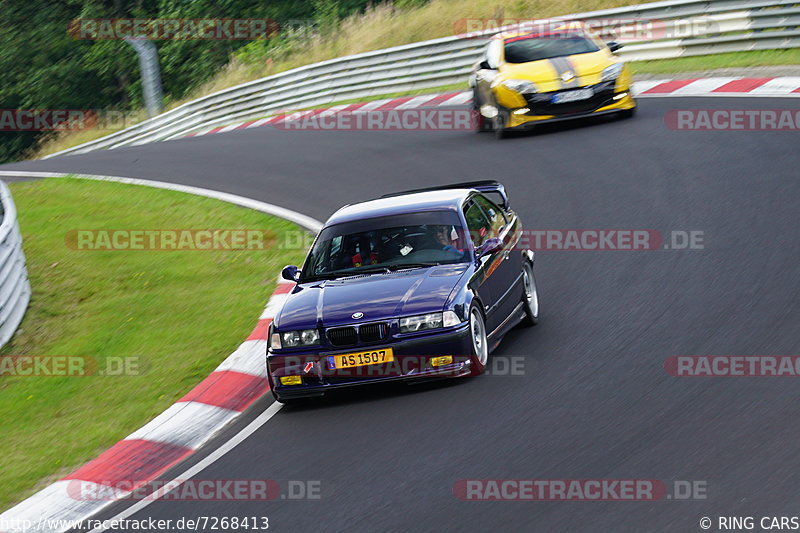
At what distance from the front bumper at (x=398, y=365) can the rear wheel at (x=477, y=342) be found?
6 cm

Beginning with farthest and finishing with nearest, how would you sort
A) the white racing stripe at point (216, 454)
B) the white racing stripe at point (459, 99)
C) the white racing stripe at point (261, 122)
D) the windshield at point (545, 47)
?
1. the white racing stripe at point (261, 122)
2. the white racing stripe at point (459, 99)
3. the windshield at point (545, 47)
4. the white racing stripe at point (216, 454)

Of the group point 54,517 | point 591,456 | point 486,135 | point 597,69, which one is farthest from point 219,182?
point 591,456

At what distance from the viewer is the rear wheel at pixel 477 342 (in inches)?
343

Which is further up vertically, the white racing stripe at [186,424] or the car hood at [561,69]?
the car hood at [561,69]

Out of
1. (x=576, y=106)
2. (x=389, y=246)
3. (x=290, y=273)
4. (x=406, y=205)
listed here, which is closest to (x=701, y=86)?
(x=576, y=106)

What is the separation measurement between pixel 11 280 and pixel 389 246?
4389 millimetres

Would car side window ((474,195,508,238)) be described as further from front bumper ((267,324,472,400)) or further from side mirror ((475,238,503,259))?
front bumper ((267,324,472,400))

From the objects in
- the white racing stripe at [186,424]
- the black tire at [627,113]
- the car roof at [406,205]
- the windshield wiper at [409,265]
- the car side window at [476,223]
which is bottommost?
the black tire at [627,113]

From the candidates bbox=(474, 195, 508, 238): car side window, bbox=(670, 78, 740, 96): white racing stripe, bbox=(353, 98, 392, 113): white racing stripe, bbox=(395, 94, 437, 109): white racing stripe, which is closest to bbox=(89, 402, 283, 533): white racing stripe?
bbox=(474, 195, 508, 238): car side window

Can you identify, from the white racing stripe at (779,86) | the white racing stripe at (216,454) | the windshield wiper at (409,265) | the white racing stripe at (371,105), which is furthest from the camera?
the white racing stripe at (371,105)

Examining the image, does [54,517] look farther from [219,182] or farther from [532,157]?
[219,182]

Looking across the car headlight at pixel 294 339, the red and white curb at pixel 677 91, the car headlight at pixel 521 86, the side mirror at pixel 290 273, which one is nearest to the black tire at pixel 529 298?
the side mirror at pixel 290 273

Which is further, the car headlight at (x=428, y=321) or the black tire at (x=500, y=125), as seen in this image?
the black tire at (x=500, y=125)

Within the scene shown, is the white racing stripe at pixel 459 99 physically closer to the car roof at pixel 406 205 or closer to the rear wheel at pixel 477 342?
the car roof at pixel 406 205
